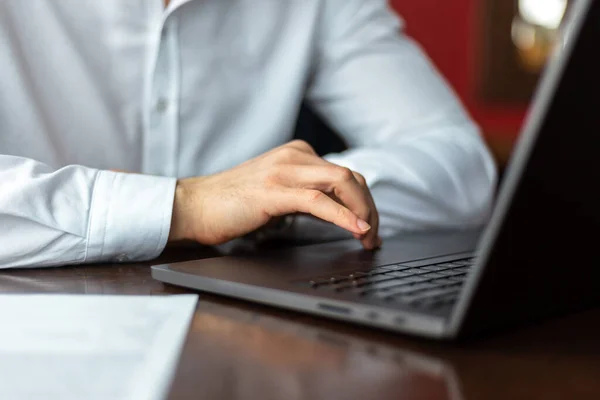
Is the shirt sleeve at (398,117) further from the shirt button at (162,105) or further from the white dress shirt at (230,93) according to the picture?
the shirt button at (162,105)

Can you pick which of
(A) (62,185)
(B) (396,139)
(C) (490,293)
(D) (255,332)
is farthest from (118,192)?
(B) (396,139)

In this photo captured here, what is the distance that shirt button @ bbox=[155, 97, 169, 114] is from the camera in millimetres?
1227

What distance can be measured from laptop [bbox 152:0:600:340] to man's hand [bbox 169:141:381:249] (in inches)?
5.9

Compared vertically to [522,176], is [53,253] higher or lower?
lower

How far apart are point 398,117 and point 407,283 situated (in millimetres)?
825

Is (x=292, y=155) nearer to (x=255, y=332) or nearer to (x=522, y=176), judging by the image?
(x=255, y=332)

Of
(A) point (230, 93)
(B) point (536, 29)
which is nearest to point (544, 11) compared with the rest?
(B) point (536, 29)

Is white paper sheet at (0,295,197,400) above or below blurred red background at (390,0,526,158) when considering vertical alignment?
above

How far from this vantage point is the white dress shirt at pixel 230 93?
1.14 meters

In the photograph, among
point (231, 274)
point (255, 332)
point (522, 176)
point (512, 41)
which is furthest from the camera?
point (512, 41)

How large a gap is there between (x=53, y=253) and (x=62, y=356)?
35 centimetres

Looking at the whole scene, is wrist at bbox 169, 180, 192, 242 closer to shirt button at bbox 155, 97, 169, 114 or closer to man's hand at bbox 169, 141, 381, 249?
man's hand at bbox 169, 141, 381, 249

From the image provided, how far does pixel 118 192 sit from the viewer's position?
0.82 meters

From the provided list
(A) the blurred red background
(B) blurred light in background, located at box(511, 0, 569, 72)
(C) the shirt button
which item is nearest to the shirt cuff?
(C) the shirt button
